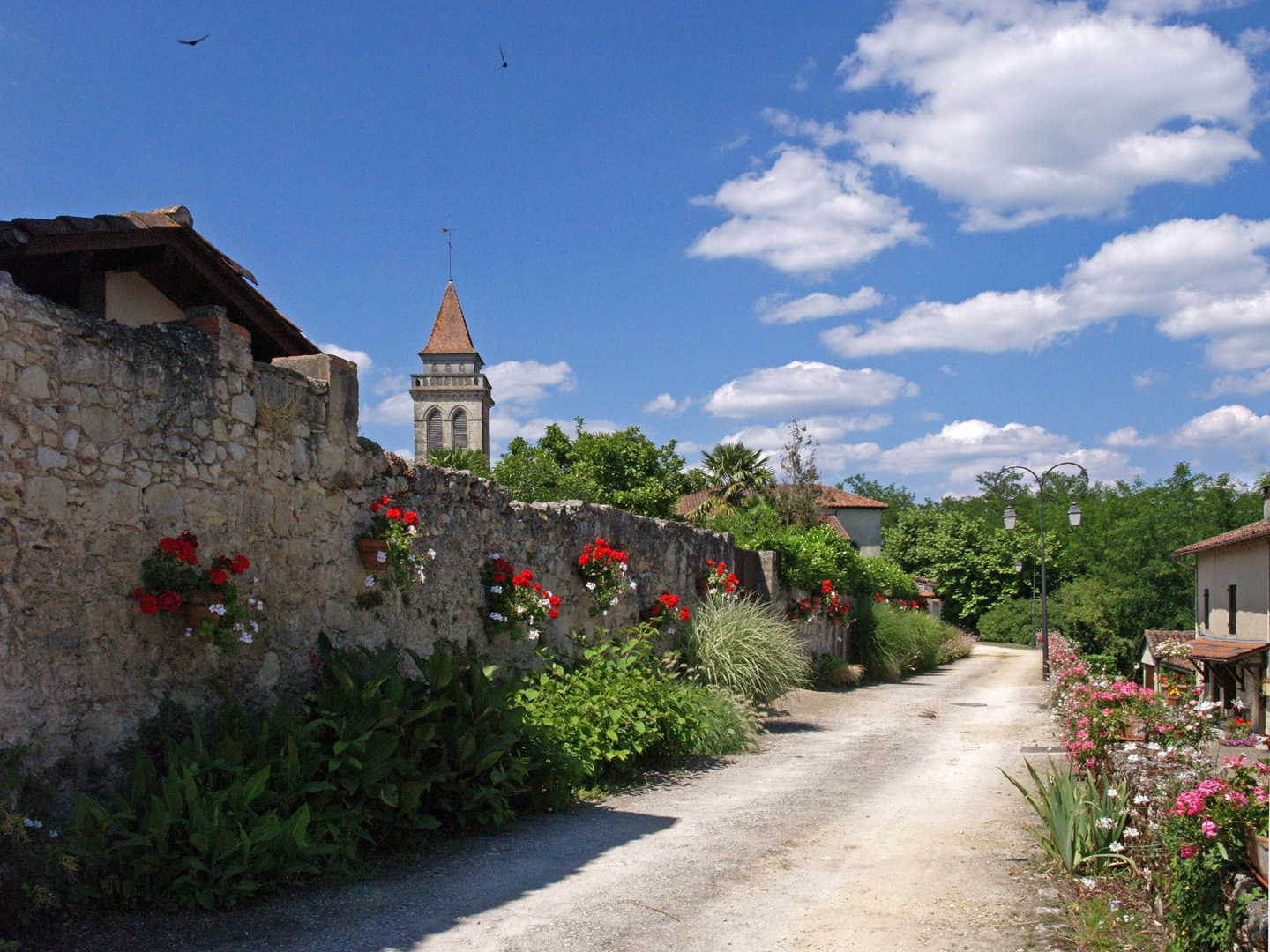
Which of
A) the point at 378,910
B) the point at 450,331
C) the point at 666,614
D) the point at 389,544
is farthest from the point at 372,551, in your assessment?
the point at 450,331

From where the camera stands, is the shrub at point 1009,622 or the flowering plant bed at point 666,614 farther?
the shrub at point 1009,622

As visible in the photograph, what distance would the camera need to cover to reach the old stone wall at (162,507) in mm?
4289

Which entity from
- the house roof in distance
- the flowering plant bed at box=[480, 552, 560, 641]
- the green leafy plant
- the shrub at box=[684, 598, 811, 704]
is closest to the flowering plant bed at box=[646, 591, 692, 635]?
the shrub at box=[684, 598, 811, 704]

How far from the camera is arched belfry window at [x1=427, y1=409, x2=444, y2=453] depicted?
73250mm

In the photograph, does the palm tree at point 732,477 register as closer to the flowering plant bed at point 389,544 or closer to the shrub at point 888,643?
the shrub at point 888,643

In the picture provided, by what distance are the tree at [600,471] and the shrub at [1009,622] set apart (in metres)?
15.3

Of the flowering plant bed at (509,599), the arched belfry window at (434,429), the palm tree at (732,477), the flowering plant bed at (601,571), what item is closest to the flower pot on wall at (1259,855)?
the flowering plant bed at (509,599)

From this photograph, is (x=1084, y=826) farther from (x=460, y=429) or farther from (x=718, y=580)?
(x=460, y=429)

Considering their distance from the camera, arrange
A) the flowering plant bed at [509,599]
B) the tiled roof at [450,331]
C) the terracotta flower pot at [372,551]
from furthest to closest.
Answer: the tiled roof at [450,331]
the flowering plant bed at [509,599]
the terracotta flower pot at [372,551]

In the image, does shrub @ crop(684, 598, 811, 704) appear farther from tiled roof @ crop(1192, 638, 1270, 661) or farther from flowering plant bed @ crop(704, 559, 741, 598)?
tiled roof @ crop(1192, 638, 1270, 661)

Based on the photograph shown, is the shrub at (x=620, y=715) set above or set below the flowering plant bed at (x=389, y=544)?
below

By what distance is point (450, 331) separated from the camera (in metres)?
70.4

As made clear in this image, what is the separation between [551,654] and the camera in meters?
8.38

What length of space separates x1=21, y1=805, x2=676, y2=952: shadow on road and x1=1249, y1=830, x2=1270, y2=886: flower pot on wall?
9.98 ft
